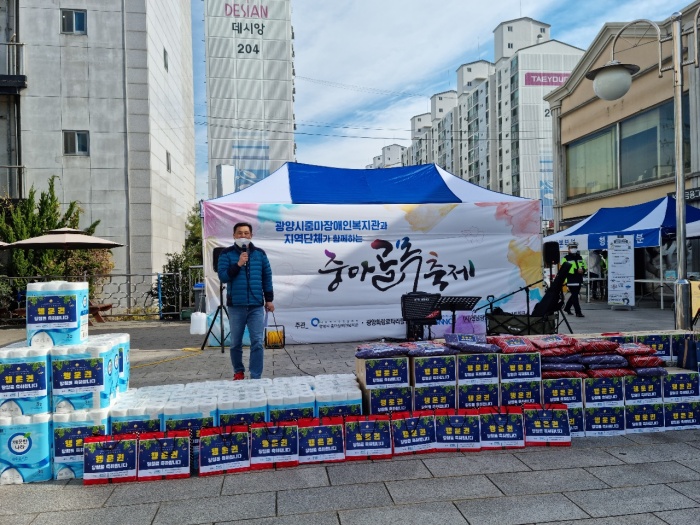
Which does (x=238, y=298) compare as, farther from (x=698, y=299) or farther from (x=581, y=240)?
(x=581, y=240)

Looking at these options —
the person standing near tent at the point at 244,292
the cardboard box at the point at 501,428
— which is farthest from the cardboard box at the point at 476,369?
the person standing near tent at the point at 244,292

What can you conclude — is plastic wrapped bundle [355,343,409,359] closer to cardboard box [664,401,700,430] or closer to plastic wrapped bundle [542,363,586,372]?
plastic wrapped bundle [542,363,586,372]

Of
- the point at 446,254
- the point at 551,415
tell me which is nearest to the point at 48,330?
the point at 551,415

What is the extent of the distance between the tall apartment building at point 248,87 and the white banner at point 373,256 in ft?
144

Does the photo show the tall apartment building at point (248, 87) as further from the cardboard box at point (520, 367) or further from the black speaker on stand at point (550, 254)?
the cardboard box at point (520, 367)

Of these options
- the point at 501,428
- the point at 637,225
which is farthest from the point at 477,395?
the point at 637,225

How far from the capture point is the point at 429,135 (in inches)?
4424

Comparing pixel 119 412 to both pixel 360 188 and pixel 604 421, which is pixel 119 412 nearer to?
pixel 604 421

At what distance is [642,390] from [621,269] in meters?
12.2

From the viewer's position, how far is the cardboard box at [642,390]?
4820mm

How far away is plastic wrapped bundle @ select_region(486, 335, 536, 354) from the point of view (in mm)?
4715

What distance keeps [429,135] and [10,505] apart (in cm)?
11381

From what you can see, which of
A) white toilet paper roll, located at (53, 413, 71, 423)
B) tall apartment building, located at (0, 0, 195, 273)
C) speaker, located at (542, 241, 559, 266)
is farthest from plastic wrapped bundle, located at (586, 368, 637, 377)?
tall apartment building, located at (0, 0, 195, 273)

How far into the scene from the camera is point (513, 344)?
481cm
